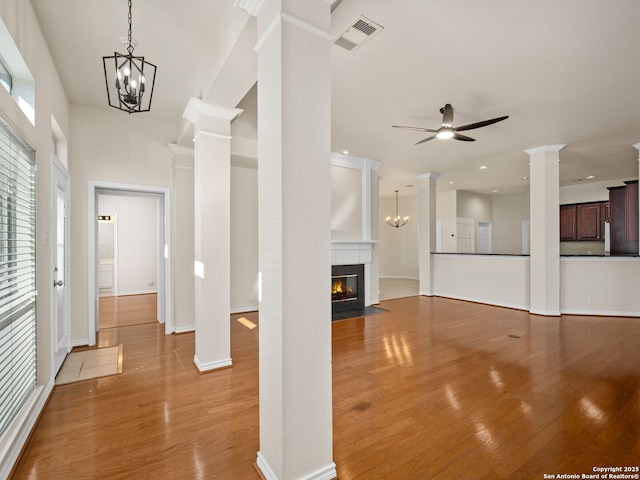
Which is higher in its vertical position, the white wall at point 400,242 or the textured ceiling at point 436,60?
the textured ceiling at point 436,60

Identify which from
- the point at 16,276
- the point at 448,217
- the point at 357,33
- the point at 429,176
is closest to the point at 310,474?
the point at 16,276

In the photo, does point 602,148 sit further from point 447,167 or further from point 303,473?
point 303,473

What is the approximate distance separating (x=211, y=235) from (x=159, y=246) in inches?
89.0

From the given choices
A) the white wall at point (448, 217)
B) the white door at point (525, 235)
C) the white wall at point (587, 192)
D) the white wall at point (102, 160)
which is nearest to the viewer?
the white wall at point (102, 160)

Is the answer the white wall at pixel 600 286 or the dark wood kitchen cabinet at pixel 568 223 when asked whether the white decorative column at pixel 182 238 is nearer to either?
the white wall at pixel 600 286

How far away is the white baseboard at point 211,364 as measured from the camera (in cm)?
308

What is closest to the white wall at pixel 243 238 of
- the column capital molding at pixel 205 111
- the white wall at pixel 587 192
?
the column capital molding at pixel 205 111

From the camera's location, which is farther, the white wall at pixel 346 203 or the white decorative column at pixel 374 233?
the white decorative column at pixel 374 233

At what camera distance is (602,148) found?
5379mm

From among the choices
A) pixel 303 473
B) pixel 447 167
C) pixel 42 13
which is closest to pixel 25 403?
pixel 303 473

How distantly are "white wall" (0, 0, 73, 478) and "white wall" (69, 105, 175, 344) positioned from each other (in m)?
1.04

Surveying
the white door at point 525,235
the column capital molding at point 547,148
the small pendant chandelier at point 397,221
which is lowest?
the white door at point 525,235

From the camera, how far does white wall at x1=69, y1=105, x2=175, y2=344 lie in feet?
12.9

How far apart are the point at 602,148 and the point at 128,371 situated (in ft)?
25.7
